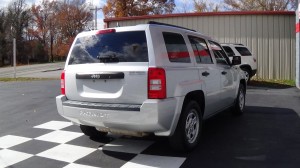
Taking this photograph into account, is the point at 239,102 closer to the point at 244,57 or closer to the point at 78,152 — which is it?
the point at 78,152

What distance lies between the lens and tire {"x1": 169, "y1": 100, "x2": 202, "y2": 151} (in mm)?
4984

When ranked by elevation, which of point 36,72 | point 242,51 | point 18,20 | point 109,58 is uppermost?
point 18,20

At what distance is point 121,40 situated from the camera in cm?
494

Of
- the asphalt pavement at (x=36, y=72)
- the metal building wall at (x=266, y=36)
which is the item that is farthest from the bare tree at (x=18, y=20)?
the metal building wall at (x=266, y=36)

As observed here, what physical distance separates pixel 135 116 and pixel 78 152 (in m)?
1.36

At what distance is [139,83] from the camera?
456 cm

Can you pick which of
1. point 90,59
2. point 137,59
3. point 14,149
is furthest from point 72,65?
point 14,149

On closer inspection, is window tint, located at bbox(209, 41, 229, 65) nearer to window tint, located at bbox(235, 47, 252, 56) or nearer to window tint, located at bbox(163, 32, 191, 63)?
window tint, located at bbox(163, 32, 191, 63)

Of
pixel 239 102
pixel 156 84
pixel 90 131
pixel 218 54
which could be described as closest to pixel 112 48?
pixel 156 84

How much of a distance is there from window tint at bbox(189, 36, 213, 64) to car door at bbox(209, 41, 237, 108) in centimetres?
38

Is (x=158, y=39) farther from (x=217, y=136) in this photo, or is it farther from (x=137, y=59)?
(x=217, y=136)

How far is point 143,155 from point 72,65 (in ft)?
5.73

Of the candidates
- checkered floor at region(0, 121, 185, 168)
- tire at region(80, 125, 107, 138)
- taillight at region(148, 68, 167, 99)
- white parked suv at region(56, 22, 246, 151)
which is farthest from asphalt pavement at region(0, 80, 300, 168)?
taillight at region(148, 68, 167, 99)

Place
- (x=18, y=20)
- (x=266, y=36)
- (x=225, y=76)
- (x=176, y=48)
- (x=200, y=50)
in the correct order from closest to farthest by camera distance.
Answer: (x=176, y=48), (x=200, y=50), (x=225, y=76), (x=266, y=36), (x=18, y=20)
